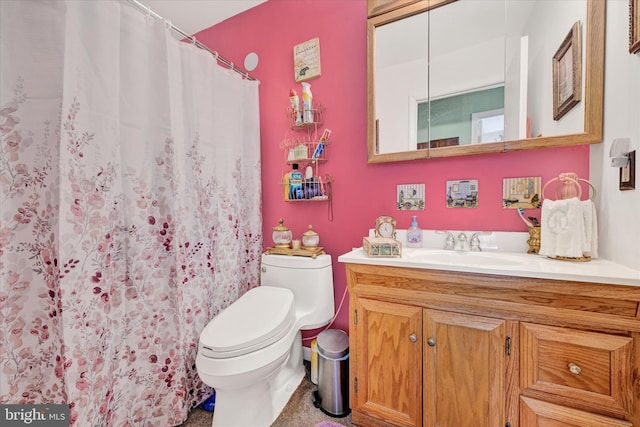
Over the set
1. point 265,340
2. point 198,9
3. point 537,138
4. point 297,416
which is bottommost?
Result: point 297,416

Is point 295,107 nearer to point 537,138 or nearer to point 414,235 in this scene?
point 414,235

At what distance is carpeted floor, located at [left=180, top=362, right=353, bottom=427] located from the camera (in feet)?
4.13

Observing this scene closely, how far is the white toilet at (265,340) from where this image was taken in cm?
105

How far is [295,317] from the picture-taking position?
142cm

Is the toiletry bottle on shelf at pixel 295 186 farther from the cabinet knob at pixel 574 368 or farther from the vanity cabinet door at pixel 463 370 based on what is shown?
the cabinet knob at pixel 574 368

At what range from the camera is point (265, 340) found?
1.12m

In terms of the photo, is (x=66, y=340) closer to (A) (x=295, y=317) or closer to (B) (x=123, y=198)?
(B) (x=123, y=198)

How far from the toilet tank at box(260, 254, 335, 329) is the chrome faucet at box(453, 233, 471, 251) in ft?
2.33

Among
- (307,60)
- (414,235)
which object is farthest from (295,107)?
(414,235)

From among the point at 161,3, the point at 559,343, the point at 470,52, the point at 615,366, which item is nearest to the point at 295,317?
the point at 559,343

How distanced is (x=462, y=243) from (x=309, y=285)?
0.85 meters

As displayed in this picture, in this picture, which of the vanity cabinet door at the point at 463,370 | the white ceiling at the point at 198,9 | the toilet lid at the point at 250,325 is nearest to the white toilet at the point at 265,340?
the toilet lid at the point at 250,325

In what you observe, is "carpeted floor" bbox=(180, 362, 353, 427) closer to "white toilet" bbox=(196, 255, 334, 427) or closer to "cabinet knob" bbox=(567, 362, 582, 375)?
"white toilet" bbox=(196, 255, 334, 427)

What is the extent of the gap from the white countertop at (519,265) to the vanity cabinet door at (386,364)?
21 cm
